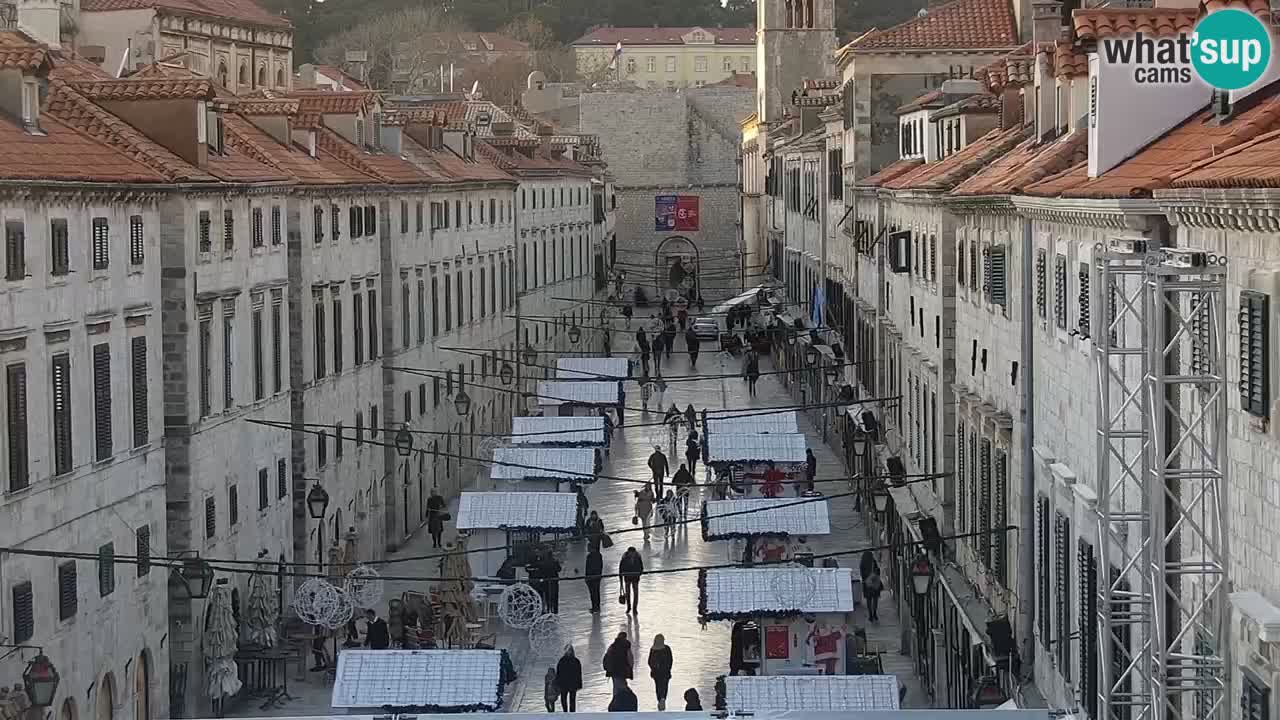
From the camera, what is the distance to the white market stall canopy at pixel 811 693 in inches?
928

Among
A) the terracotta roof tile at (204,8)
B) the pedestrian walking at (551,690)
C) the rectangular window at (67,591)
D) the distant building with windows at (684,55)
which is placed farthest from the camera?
the distant building with windows at (684,55)

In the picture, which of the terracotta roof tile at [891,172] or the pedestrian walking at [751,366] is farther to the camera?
the pedestrian walking at [751,366]

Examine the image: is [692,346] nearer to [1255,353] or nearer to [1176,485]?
[1176,485]

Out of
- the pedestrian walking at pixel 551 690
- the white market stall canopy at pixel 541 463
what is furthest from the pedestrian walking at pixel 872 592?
the pedestrian walking at pixel 551 690

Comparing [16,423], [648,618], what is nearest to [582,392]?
[648,618]

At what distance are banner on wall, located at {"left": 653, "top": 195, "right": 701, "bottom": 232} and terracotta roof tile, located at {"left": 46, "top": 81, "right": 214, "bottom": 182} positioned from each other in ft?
290

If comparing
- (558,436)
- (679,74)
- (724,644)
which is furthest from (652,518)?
(679,74)

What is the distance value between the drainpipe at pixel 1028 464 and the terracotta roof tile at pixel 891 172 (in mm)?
18516

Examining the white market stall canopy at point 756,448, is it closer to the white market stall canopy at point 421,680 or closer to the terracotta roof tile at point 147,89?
the terracotta roof tile at point 147,89

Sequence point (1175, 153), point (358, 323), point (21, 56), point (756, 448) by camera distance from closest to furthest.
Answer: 1. point (1175, 153)
2. point (21, 56)
3. point (756, 448)
4. point (358, 323)

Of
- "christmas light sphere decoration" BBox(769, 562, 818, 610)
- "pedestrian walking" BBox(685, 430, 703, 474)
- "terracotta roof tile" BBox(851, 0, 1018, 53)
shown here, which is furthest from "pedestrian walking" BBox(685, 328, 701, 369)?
"christmas light sphere decoration" BBox(769, 562, 818, 610)

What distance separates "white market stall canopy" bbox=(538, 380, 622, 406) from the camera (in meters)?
57.3

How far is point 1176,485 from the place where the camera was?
16312 mm

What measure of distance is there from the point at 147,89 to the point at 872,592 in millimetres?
14251
